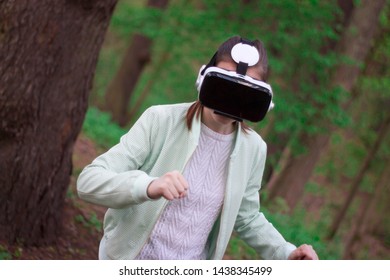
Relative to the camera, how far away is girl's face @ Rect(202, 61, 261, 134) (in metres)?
2.57

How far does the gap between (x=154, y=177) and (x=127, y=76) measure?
12.4 m

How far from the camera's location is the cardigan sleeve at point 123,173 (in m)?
2.37

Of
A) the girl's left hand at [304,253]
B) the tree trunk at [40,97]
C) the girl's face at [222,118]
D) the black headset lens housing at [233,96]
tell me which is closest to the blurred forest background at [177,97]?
the tree trunk at [40,97]

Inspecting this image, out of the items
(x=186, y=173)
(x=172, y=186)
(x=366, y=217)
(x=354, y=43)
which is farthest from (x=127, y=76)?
(x=172, y=186)

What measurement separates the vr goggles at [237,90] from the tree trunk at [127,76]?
39.7 ft

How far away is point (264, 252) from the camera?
2854 millimetres

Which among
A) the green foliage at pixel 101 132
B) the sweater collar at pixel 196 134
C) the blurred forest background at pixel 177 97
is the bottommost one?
the green foliage at pixel 101 132

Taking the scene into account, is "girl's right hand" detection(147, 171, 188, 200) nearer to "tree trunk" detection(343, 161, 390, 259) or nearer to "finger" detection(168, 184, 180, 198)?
"finger" detection(168, 184, 180, 198)

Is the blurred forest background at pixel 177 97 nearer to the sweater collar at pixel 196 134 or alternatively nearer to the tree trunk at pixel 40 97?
the tree trunk at pixel 40 97

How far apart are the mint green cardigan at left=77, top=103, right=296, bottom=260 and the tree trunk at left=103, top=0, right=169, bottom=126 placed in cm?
1194

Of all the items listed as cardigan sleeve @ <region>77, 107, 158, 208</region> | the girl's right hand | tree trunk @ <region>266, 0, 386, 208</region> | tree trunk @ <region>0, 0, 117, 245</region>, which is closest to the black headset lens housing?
cardigan sleeve @ <region>77, 107, 158, 208</region>

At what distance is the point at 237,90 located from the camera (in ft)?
8.23

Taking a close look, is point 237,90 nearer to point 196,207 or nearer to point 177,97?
point 196,207

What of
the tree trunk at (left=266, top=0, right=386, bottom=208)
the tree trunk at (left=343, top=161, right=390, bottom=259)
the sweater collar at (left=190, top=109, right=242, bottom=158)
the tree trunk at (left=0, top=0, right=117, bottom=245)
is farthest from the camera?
the tree trunk at (left=343, top=161, right=390, bottom=259)
